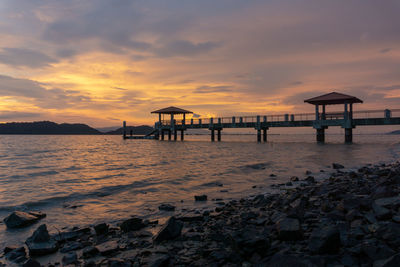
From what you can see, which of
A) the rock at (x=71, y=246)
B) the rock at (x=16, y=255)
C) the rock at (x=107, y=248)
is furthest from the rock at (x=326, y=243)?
the rock at (x=16, y=255)

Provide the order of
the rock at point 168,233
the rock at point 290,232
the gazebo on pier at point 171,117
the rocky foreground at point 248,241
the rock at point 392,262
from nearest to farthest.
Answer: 1. the rock at point 392,262
2. the rocky foreground at point 248,241
3. the rock at point 290,232
4. the rock at point 168,233
5. the gazebo on pier at point 171,117

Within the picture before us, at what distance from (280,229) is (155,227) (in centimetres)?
245

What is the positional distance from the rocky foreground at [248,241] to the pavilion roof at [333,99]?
30325 millimetres

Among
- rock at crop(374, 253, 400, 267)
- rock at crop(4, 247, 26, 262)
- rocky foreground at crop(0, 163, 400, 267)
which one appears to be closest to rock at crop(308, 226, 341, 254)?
rocky foreground at crop(0, 163, 400, 267)

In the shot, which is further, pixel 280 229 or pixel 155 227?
pixel 155 227

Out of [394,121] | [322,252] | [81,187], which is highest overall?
[394,121]

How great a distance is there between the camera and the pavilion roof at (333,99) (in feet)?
102

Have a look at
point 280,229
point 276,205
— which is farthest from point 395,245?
point 276,205

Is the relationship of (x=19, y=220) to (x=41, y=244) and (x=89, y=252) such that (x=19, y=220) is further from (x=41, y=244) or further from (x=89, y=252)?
(x=89, y=252)

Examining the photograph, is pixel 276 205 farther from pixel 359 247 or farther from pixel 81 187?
pixel 81 187

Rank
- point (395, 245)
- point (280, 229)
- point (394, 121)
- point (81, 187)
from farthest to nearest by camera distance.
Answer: point (394, 121) < point (81, 187) < point (280, 229) < point (395, 245)

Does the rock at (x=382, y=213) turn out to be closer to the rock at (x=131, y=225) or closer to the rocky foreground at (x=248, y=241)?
the rocky foreground at (x=248, y=241)

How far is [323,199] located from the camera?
5344mm

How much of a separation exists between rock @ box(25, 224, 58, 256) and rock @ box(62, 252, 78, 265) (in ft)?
1.40
